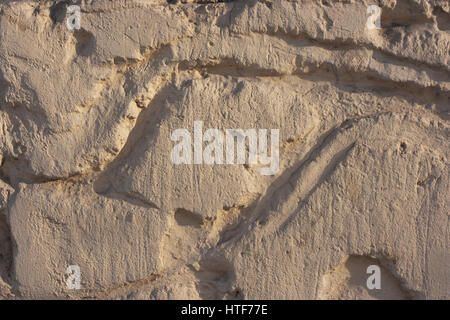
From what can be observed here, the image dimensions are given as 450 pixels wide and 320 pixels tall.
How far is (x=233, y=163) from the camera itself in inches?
55.0

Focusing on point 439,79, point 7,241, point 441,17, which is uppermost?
point 441,17

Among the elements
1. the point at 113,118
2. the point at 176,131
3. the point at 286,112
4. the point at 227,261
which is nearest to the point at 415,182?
the point at 286,112

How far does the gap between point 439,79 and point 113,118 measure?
91cm

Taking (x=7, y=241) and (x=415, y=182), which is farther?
(x=7, y=241)

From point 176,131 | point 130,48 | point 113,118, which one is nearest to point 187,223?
point 176,131

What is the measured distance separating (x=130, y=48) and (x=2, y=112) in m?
0.42

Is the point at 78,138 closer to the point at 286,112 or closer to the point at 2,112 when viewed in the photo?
the point at 2,112

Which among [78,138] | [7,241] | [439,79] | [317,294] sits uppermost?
[439,79]

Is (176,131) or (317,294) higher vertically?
(176,131)

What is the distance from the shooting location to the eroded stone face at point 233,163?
138cm

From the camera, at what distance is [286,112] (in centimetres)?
140

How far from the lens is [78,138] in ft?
4.69

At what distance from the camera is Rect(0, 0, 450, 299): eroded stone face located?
138 cm

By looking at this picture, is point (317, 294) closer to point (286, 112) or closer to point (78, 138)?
point (286, 112)
